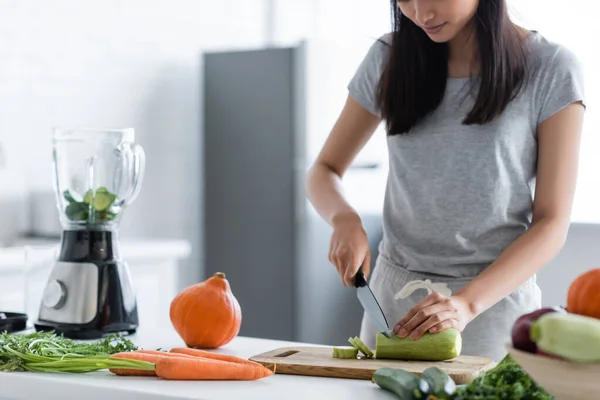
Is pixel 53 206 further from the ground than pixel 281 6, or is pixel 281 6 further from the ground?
pixel 281 6

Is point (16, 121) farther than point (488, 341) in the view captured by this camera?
Yes

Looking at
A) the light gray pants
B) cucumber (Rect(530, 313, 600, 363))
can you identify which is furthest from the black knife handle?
cucumber (Rect(530, 313, 600, 363))

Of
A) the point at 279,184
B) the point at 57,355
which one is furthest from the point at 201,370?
the point at 279,184

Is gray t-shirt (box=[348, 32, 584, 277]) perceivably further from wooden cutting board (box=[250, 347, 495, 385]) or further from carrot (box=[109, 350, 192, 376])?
carrot (box=[109, 350, 192, 376])

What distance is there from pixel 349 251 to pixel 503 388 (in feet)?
1.72

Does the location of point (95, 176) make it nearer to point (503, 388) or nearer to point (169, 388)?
point (169, 388)

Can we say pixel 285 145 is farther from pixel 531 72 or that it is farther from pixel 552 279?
pixel 531 72

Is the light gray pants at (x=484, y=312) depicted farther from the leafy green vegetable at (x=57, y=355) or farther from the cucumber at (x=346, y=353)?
the leafy green vegetable at (x=57, y=355)

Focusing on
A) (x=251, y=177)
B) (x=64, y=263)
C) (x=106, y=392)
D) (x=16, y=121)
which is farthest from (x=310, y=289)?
(x=106, y=392)

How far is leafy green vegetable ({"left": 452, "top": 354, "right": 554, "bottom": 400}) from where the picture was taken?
99 cm

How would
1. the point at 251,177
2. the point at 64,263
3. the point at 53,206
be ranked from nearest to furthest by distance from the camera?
the point at 64,263 < the point at 53,206 < the point at 251,177

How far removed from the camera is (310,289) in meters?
3.41

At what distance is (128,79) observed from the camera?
3.43 metres

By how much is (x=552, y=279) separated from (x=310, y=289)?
910mm
